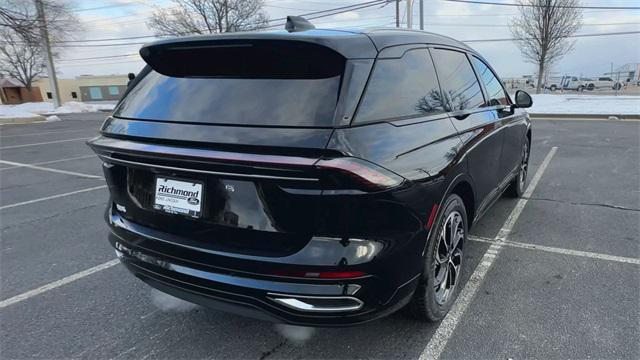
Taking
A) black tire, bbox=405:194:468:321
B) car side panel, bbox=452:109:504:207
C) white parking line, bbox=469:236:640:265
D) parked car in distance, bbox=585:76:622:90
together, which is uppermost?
car side panel, bbox=452:109:504:207

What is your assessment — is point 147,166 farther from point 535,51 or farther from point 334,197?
point 535,51

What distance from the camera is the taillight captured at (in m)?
1.77

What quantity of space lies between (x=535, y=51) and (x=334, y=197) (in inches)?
1075

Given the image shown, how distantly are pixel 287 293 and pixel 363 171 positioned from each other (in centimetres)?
66

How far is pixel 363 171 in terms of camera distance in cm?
183

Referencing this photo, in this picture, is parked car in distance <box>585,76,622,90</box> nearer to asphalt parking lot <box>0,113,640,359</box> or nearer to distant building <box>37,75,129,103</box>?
asphalt parking lot <box>0,113,640,359</box>

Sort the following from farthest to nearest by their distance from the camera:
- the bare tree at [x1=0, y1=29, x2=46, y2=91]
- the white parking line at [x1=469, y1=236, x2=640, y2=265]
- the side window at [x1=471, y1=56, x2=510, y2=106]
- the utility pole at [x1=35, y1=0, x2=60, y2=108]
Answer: the bare tree at [x1=0, y1=29, x2=46, y2=91]
the utility pole at [x1=35, y1=0, x2=60, y2=108]
the side window at [x1=471, y1=56, x2=510, y2=106]
the white parking line at [x1=469, y1=236, x2=640, y2=265]

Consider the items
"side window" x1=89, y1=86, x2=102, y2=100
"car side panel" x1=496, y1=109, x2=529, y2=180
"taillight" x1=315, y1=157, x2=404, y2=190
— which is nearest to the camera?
"taillight" x1=315, y1=157, x2=404, y2=190

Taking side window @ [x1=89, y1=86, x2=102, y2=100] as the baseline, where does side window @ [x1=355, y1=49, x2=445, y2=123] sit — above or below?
above

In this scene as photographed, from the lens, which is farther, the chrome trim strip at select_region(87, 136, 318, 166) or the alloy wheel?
the alloy wheel

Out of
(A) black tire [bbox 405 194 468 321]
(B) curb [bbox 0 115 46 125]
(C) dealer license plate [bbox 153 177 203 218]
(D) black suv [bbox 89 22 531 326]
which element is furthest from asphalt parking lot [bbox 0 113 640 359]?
(B) curb [bbox 0 115 46 125]

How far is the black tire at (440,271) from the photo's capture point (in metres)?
2.38

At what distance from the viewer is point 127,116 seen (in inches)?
96.3

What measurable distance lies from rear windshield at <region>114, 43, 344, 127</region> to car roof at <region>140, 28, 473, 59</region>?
0.04 metres
